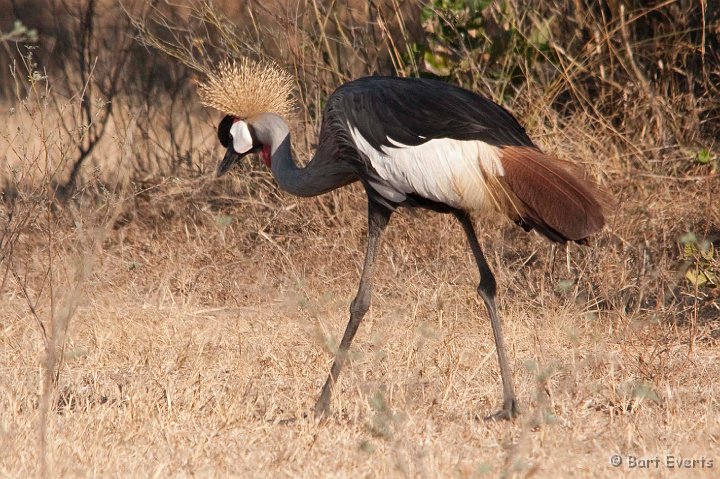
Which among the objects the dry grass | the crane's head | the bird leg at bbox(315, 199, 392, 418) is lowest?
the dry grass

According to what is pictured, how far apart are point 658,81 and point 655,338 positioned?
2002 mm

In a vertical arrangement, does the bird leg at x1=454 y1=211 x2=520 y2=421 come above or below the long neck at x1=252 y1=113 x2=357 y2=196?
below

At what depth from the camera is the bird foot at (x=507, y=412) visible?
384 cm

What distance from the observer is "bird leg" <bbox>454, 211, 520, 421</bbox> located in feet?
12.7

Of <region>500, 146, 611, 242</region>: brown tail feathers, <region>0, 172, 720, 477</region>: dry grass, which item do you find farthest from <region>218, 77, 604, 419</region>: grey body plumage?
<region>0, 172, 720, 477</region>: dry grass

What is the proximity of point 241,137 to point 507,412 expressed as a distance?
5.19ft

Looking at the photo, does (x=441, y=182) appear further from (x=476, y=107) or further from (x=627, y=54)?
(x=627, y=54)

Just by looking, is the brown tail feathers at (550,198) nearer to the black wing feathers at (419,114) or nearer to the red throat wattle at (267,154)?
the black wing feathers at (419,114)

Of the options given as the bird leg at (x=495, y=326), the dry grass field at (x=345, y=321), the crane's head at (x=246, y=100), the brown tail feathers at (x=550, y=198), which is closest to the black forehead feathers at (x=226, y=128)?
the crane's head at (x=246, y=100)

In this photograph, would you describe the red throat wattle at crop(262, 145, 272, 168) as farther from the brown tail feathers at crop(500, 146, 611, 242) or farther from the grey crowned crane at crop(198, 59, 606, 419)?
the brown tail feathers at crop(500, 146, 611, 242)

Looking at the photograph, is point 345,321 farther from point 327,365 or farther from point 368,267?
point 368,267

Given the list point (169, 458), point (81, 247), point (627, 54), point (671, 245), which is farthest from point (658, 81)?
point (169, 458)

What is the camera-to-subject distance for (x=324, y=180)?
4.25 meters

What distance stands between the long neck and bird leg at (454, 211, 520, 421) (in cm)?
45
